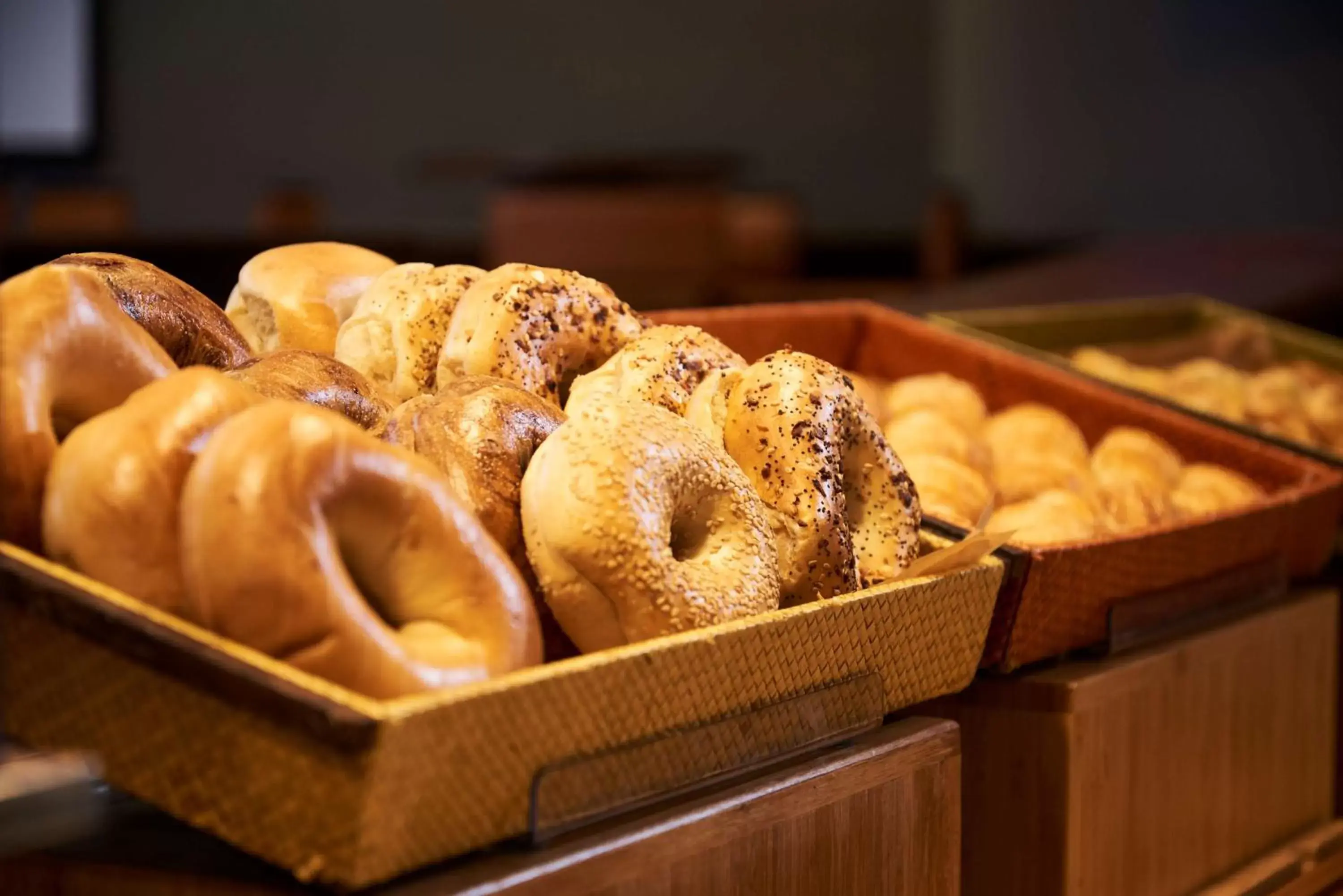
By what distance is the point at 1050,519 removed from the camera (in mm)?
1582

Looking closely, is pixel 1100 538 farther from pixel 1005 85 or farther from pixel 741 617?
pixel 1005 85

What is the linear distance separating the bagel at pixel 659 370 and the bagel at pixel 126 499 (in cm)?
37

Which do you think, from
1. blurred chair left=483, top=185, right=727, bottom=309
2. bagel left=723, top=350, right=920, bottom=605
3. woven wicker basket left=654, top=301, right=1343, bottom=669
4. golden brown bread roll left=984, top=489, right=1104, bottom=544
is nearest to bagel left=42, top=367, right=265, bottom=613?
bagel left=723, top=350, right=920, bottom=605

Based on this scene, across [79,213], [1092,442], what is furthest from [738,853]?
[79,213]

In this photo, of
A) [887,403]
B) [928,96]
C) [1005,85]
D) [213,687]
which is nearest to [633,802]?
[213,687]

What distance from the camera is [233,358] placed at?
1165 millimetres

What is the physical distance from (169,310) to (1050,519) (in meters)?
0.93

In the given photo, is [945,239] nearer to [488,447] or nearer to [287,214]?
A: [287,214]

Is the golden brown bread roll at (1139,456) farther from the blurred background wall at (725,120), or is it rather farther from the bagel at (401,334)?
the blurred background wall at (725,120)

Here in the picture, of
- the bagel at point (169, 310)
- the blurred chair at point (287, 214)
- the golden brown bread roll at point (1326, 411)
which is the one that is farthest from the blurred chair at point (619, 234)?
the bagel at point (169, 310)

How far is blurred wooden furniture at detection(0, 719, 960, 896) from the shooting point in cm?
84

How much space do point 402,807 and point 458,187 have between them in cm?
982

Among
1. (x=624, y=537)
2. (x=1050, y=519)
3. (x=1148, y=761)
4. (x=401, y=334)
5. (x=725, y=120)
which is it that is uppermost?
(x=725, y=120)

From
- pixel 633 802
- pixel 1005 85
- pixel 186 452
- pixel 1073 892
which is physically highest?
pixel 1005 85
